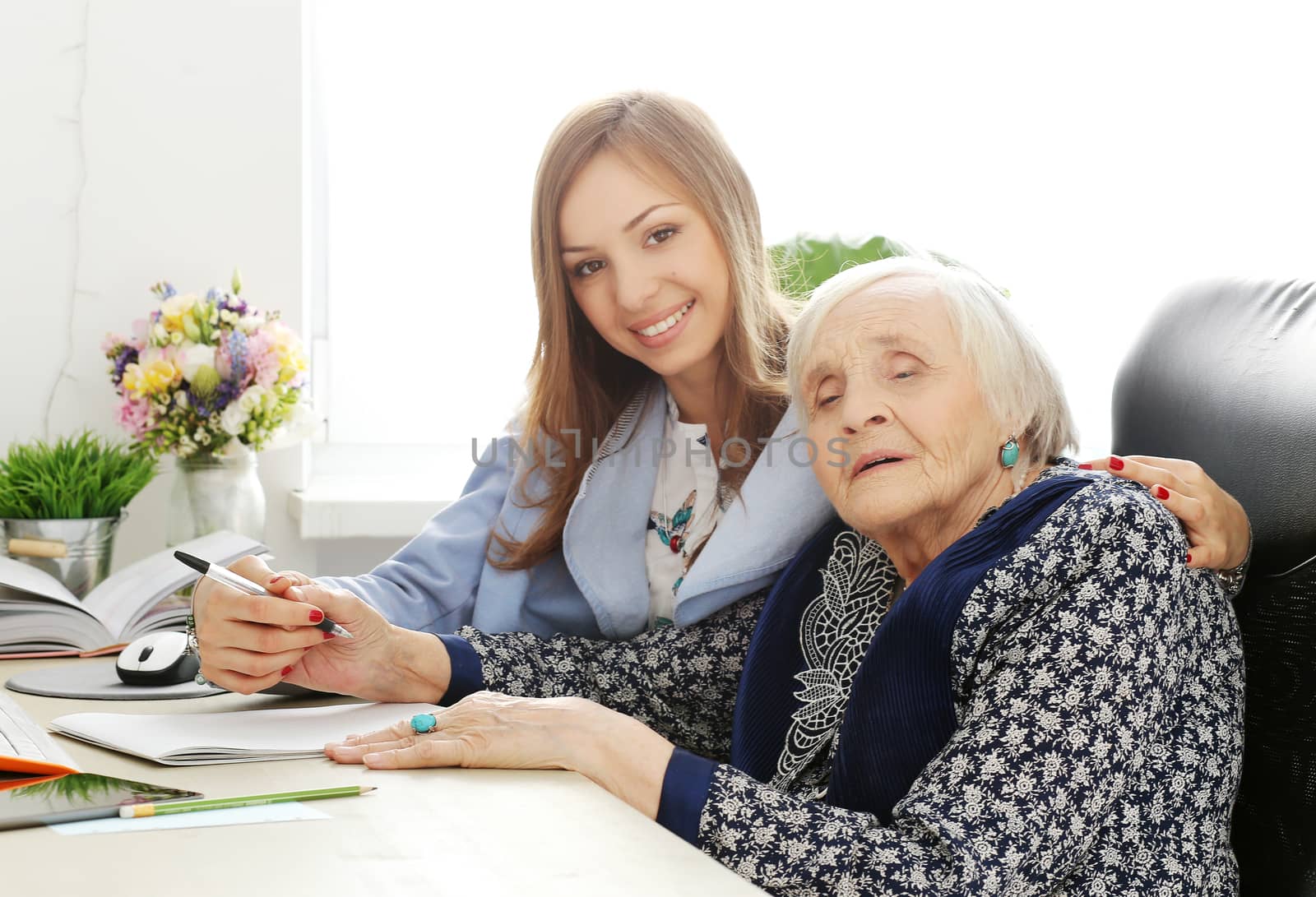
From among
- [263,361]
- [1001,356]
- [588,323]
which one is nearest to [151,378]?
[263,361]

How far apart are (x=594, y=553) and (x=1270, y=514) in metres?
0.81

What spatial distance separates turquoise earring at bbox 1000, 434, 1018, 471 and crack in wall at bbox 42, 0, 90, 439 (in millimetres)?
1670

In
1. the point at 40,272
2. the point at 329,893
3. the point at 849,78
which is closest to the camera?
the point at 329,893

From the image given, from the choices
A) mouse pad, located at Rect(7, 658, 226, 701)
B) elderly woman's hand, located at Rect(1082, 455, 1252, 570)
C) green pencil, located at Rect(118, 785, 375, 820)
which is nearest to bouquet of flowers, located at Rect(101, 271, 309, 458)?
mouse pad, located at Rect(7, 658, 226, 701)

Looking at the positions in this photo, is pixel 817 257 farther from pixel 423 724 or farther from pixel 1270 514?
pixel 423 724

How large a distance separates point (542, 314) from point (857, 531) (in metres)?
0.56

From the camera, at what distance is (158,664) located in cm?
127

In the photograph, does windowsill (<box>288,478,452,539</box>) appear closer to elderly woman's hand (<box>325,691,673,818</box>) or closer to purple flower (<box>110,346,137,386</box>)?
purple flower (<box>110,346,137,386</box>)

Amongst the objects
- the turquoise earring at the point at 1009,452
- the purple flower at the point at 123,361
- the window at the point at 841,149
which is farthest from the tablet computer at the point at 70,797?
the window at the point at 841,149

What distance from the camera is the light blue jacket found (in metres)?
1.41

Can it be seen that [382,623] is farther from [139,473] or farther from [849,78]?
[849,78]

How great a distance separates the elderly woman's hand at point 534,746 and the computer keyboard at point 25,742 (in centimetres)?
21

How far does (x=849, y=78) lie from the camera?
2676mm

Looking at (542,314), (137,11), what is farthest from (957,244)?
(137,11)
